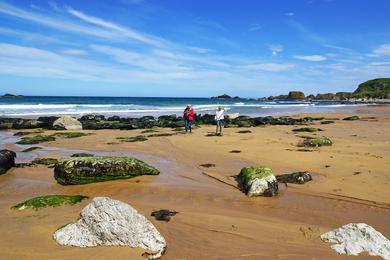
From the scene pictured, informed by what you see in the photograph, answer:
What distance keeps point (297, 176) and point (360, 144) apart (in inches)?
308

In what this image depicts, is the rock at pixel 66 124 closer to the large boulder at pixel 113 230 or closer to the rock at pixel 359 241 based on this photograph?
the large boulder at pixel 113 230

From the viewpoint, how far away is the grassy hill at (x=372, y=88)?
427 ft

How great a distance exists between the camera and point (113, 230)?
5.27m

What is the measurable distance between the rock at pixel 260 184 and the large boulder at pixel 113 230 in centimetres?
357

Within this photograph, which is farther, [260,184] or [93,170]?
[93,170]

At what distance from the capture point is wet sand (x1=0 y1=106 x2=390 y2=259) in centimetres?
553

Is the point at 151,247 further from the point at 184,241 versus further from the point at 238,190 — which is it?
the point at 238,190

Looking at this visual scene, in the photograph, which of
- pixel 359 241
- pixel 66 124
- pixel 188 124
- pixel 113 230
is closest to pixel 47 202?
pixel 113 230

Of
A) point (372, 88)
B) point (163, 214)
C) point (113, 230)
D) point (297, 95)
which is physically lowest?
point (297, 95)

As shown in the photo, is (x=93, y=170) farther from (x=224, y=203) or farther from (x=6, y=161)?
(x=224, y=203)

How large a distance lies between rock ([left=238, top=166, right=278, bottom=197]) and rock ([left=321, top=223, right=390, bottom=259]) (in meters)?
2.71

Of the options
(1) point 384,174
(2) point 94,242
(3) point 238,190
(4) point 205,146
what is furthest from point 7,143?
(1) point 384,174

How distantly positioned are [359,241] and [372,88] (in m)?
160

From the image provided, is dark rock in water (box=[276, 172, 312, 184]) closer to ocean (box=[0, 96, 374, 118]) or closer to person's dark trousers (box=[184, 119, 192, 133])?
person's dark trousers (box=[184, 119, 192, 133])
